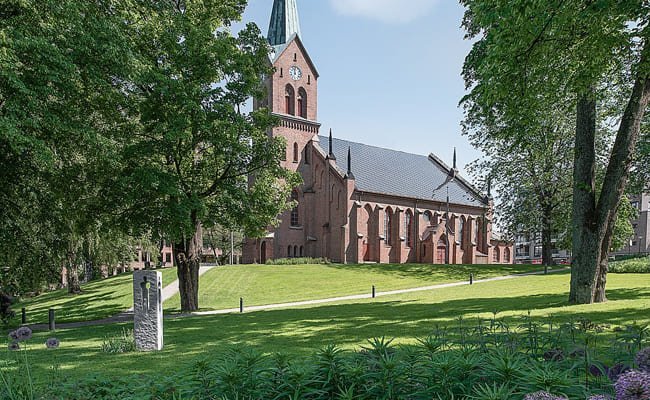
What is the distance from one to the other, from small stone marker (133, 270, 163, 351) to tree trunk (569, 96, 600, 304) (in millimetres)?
11299

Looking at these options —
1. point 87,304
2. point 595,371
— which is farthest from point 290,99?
point 595,371

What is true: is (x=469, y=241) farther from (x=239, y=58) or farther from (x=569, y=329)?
(x=569, y=329)

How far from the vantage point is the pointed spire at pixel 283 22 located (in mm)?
48656

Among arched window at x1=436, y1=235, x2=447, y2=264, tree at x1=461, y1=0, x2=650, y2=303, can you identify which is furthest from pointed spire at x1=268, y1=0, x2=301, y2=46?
tree at x1=461, y1=0, x2=650, y2=303

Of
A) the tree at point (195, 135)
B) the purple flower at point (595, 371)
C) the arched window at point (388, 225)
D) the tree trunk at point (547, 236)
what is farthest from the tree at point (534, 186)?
the purple flower at point (595, 371)

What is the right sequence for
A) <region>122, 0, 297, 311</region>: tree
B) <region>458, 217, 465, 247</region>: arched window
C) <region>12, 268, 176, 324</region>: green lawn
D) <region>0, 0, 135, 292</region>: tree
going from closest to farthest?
1. <region>0, 0, 135, 292</region>: tree
2. <region>122, 0, 297, 311</region>: tree
3. <region>12, 268, 176, 324</region>: green lawn
4. <region>458, 217, 465, 247</region>: arched window

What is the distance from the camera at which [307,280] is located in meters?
32.7

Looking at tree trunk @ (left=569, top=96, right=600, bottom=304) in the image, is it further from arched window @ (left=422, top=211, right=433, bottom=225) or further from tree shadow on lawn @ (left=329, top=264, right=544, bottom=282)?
arched window @ (left=422, top=211, right=433, bottom=225)

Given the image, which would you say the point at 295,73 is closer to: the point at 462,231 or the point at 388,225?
the point at 388,225

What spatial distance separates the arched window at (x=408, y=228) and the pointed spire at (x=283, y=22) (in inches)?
902

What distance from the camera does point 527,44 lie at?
8.98 metres

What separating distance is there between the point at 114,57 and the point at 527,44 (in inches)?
413

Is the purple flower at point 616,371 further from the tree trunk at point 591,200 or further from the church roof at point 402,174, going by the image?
the church roof at point 402,174

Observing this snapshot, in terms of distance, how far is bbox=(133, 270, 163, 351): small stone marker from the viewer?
433 inches
